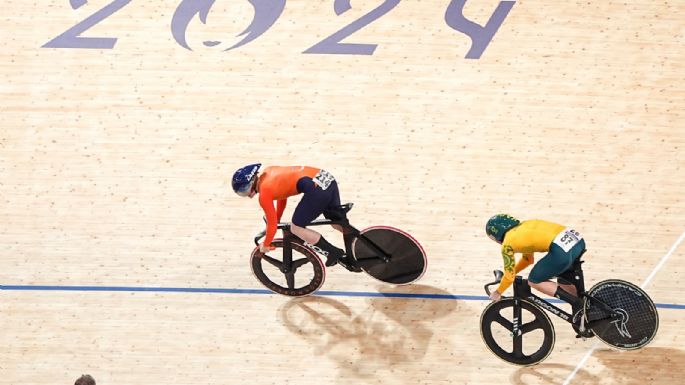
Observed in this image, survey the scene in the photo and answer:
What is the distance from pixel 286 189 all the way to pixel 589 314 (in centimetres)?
225

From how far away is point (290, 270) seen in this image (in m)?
6.48

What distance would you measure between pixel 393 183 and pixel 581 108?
74.5 inches

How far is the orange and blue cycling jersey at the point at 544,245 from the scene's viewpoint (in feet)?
18.5

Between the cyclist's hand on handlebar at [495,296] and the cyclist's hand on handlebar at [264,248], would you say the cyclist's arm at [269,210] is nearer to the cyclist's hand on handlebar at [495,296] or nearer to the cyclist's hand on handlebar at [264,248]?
the cyclist's hand on handlebar at [264,248]

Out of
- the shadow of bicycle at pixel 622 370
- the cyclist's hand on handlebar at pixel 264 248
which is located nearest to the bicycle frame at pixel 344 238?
the cyclist's hand on handlebar at pixel 264 248

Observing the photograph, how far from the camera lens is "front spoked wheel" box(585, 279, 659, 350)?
5852mm

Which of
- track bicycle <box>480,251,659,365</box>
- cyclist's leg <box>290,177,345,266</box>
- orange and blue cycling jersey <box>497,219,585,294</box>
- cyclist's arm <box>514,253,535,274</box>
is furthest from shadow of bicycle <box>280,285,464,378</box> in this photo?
orange and blue cycling jersey <box>497,219,585,294</box>

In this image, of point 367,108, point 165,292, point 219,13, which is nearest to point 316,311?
point 165,292

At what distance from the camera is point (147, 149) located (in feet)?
25.2

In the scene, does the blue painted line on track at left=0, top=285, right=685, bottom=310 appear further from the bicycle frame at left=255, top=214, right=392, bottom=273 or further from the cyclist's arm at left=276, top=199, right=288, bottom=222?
the cyclist's arm at left=276, top=199, right=288, bottom=222

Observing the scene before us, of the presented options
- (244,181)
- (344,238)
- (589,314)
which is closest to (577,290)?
(589,314)

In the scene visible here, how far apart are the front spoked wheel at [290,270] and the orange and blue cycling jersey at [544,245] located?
1.46 metres

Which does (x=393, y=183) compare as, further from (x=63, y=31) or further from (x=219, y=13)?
(x=63, y=31)

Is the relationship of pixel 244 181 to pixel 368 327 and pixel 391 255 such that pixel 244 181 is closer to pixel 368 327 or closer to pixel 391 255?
pixel 391 255
